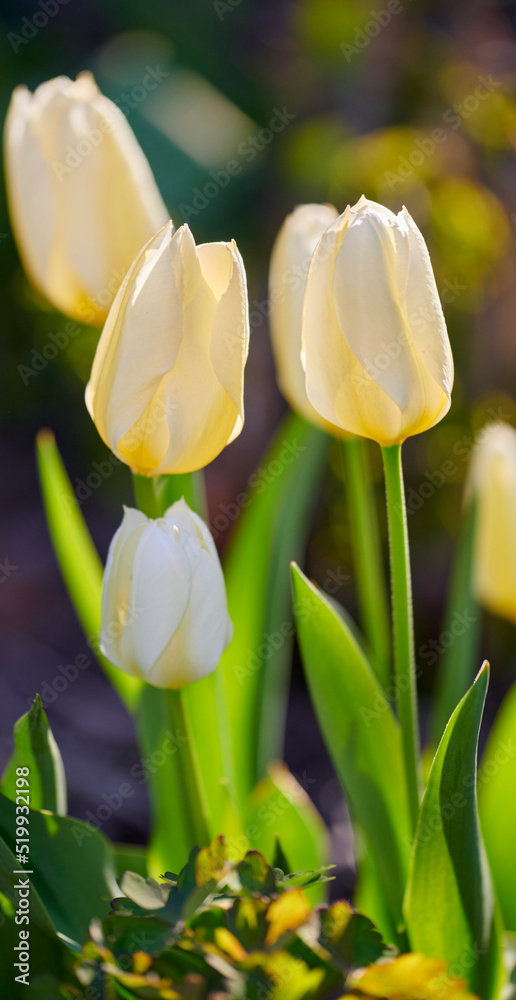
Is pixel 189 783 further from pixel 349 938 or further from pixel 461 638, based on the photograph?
pixel 461 638

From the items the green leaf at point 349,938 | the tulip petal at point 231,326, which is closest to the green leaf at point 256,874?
the green leaf at point 349,938

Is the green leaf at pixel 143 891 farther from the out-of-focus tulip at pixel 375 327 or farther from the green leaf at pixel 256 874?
the out-of-focus tulip at pixel 375 327

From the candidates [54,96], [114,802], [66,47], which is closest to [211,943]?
[54,96]

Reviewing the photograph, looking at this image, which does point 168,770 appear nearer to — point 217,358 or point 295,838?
point 295,838

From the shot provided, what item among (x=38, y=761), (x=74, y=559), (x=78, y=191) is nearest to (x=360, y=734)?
(x=38, y=761)

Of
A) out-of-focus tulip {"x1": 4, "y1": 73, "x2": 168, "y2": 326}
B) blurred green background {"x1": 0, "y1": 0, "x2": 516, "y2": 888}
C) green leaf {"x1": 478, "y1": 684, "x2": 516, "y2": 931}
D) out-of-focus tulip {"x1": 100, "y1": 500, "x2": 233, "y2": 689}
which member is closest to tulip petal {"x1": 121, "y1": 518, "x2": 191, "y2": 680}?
out-of-focus tulip {"x1": 100, "y1": 500, "x2": 233, "y2": 689}

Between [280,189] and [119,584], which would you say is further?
[280,189]

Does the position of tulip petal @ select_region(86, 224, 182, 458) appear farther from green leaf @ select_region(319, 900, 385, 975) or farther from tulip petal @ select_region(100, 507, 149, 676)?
green leaf @ select_region(319, 900, 385, 975)
